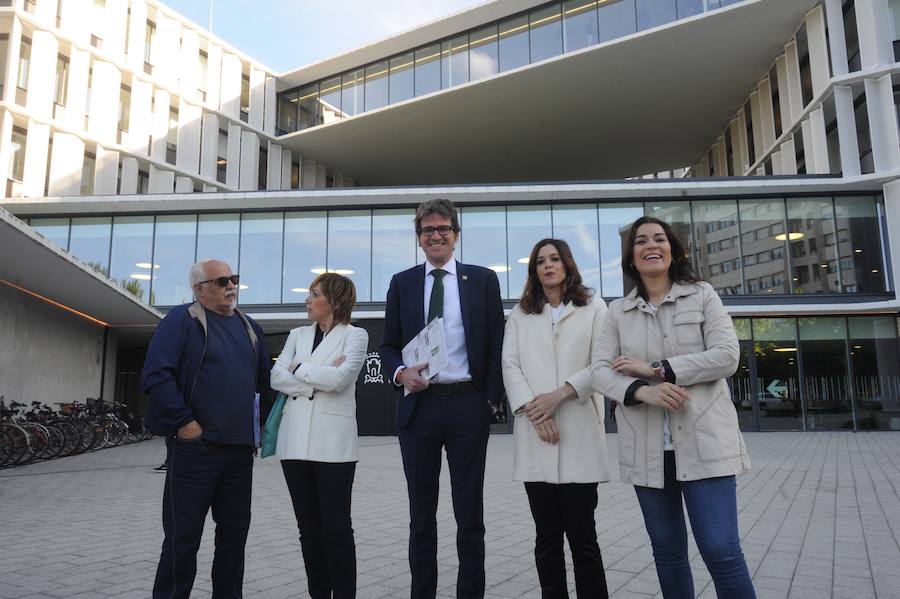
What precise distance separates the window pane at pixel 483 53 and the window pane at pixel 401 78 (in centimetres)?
278

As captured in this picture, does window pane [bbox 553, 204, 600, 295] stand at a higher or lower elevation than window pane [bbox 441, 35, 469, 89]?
lower

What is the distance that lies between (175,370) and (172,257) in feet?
60.6

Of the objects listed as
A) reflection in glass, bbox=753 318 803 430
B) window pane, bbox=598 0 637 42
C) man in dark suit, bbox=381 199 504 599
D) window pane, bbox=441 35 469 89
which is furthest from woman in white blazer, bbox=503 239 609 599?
window pane, bbox=441 35 469 89

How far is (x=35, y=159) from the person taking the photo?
75.0ft

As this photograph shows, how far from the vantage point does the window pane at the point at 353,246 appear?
64.3 ft

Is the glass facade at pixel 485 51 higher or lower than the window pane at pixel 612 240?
higher

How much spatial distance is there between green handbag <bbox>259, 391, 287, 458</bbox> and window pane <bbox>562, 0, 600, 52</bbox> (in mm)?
21346

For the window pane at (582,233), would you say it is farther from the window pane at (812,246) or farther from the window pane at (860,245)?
the window pane at (860,245)

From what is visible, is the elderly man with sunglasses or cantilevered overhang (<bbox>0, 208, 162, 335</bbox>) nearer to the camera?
the elderly man with sunglasses

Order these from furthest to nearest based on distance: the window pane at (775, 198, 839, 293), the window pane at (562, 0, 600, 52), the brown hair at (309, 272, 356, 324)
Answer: the window pane at (562, 0, 600, 52), the window pane at (775, 198, 839, 293), the brown hair at (309, 272, 356, 324)

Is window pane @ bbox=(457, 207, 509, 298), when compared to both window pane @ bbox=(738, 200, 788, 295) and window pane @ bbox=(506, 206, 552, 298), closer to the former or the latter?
window pane @ bbox=(506, 206, 552, 298)

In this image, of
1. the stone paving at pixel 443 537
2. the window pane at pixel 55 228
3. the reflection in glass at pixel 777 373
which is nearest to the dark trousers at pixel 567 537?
the stone paving at pixel 443 537

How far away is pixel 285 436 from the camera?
11.1 feet

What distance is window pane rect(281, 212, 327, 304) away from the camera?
1966 centimetres
